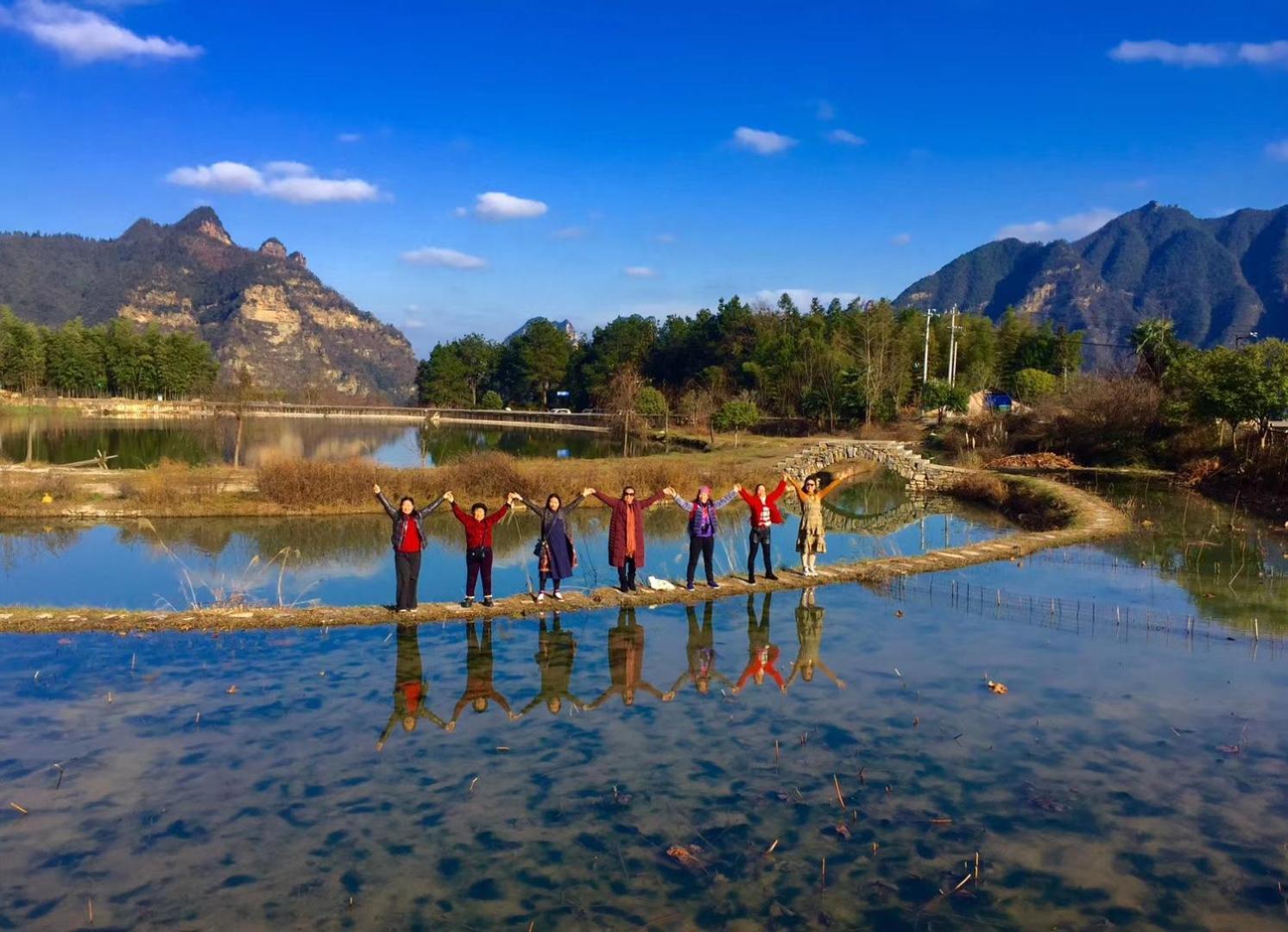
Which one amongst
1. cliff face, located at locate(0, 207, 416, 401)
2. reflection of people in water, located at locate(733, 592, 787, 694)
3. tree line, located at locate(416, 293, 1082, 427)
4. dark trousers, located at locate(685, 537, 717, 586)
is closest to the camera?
reflection of people in water, located at locate(733, 592, 787, 694)

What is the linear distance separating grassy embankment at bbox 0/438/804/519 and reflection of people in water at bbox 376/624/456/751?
1433 cm

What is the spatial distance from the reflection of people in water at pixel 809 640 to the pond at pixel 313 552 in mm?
2927

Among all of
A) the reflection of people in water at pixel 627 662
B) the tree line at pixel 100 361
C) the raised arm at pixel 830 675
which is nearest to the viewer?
the reflection of people in water at pixel 627 662

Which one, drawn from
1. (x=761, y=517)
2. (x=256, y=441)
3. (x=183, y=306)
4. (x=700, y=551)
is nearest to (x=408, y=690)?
(x=700, y=551)

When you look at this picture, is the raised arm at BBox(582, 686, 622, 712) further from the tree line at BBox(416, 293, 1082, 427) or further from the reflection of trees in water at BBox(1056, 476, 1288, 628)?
the tree line at BBox(416, 293, 1082, 427)

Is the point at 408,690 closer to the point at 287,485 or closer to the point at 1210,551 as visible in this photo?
the point at 1210,551

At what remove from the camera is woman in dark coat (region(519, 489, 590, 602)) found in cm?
1269

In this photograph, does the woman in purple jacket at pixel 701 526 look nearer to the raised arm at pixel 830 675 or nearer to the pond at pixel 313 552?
the pond at pixel 313 552

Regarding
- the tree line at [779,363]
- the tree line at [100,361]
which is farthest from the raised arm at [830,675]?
the tree line at [100,361]

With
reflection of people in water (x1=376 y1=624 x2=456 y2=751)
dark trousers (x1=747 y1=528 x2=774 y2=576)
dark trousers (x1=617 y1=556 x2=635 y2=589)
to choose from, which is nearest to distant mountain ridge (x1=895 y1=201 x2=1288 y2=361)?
dark trousers (x1=747 y1=528 x2=774 y2=576)

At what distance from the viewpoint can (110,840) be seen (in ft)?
21.5

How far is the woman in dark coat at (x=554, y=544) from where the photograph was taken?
41.6ft

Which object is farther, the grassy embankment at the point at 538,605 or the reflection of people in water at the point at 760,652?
the grassy embankment at the point at 538,605

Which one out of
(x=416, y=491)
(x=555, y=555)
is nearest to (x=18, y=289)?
(x=416, y=491)
